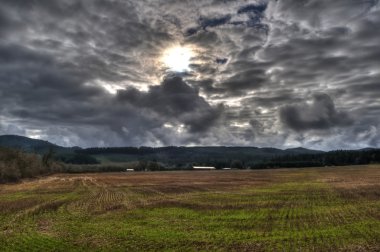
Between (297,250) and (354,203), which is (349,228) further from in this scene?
(354,203)

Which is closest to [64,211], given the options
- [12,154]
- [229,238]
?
[229,238]

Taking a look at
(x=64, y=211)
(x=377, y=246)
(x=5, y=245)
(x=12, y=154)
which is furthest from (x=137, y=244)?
(x=12, y=154)

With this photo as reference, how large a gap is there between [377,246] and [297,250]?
16.9 feet

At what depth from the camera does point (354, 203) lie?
45.8 meters

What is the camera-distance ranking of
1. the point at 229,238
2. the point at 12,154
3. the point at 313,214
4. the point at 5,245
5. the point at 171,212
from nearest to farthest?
1. the point at 5,245
2. the point at 229,238
3. the point at 313,214
4. the point at 171,212
5. the point at 12,154

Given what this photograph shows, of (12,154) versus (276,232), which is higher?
(12,154)

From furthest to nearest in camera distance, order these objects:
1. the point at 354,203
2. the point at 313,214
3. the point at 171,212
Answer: the point at 354,203
the point at 171,212
the point at 313,214

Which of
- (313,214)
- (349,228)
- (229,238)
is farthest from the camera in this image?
(313,214)

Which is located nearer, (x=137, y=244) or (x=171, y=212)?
(x=137, y=244)

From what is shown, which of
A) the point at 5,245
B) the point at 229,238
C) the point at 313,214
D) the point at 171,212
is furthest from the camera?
the point at 171,212

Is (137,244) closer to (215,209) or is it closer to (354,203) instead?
(215,209)

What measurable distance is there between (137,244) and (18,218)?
1841cm

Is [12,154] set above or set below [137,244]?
above

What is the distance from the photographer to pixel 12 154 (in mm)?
121625
